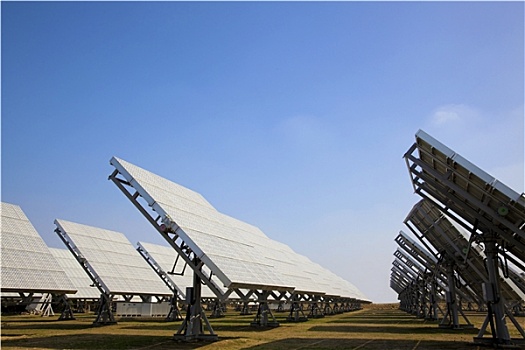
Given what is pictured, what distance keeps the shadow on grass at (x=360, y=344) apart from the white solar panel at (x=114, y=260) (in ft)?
53.0

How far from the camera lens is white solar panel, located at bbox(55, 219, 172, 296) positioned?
3120 centimetres

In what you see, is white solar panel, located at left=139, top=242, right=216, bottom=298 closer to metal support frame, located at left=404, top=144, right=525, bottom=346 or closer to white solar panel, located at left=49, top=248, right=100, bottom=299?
white solar panel, located at left=49, top=248, right=100, bottom=299

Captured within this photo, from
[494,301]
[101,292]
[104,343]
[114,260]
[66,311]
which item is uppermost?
[114,260]

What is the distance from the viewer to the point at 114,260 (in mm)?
34812

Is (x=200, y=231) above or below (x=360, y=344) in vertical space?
above

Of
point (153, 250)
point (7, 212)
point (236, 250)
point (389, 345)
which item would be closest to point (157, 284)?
point (153, 250)

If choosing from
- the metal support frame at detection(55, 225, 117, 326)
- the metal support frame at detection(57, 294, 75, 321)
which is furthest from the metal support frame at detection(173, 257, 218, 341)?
the metal support frame at detection(57, 294, 75, 321)

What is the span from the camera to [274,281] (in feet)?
69.8

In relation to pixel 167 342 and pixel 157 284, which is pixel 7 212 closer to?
pixel 167 342

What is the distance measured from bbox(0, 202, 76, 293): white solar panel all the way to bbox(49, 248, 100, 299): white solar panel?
25157mm

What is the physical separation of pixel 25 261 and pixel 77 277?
33101 millimetres

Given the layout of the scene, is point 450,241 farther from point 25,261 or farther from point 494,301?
point 25,261

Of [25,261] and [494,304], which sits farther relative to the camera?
[25,261]

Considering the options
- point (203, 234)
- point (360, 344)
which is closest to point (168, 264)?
point (203, 234)
